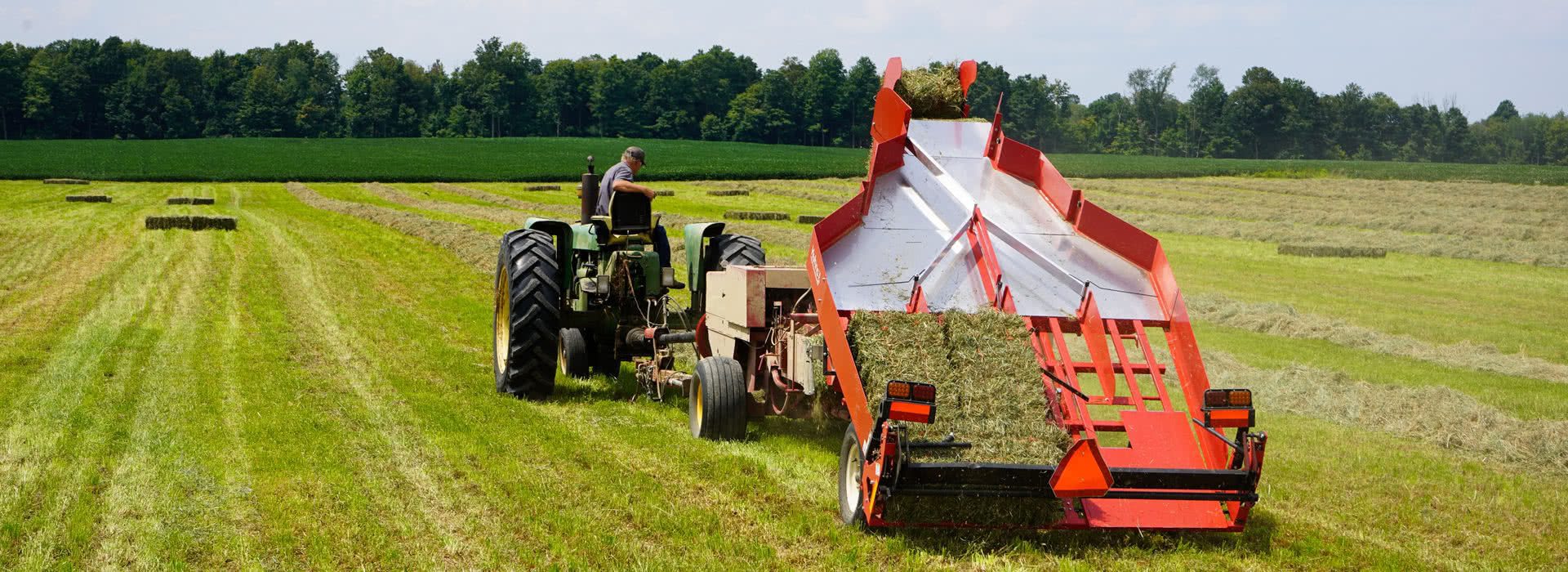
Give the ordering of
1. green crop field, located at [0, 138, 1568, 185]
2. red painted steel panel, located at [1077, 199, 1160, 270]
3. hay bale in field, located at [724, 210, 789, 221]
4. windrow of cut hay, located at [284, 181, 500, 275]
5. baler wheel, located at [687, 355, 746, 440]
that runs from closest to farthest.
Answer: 1. red painted steel panel, located at [1077, 199, 1160, 270]
2. baler wheel, located at [687, 355, 746, 440]
3. windrow of cut hay, located at [284, 181, 500, 275]
4. hay bale in field, located at [724, 210, 789, 221]
5. green crop field, located at [0, 138, 1568, 185]

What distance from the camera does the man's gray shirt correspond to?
9375 millimetres

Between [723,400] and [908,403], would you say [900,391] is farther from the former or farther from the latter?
[723,400]

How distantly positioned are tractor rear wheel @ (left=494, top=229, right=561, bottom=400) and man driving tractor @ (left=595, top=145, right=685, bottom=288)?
54cm

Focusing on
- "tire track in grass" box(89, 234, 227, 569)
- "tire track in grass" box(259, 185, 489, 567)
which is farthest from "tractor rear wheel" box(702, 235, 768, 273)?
"tire track in grass" box(89, 234, 227, 569)

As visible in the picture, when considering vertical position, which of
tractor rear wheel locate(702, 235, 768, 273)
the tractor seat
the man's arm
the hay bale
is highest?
the hay bale

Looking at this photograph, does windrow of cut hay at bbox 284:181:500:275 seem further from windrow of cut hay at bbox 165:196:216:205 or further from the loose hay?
the loose hay

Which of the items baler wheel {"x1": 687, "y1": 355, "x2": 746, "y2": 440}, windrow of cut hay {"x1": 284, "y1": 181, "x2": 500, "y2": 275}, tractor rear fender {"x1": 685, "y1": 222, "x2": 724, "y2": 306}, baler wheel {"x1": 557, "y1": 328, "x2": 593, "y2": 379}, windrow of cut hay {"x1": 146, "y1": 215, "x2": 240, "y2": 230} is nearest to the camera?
baler wheel {"x1": 687, "y1": 355, "x2": 746, "y2": 440}

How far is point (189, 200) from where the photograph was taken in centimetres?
3086

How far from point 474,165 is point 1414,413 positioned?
49.7 metres

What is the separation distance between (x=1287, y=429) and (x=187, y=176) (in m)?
44.4

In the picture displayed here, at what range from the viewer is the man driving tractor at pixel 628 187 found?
30.3 feet

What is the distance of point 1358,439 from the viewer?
8.62 m

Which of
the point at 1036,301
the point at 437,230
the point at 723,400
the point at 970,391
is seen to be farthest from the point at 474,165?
the point at 970,391

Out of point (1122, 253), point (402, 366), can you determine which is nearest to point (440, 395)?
point (402, 366)
